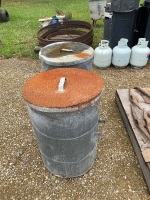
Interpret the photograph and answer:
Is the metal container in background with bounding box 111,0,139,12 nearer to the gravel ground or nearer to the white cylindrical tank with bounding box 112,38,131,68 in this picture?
the white cylindrical tank with bounding box 112,38,131,68

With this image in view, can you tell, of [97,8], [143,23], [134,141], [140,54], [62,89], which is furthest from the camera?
[97,8]

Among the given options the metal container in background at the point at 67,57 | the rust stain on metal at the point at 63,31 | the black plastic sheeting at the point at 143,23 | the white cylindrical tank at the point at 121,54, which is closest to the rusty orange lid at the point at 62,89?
the metal container in background at the point at 67,57

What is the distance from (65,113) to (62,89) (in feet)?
0.85

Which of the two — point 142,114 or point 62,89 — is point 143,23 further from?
point 62,89

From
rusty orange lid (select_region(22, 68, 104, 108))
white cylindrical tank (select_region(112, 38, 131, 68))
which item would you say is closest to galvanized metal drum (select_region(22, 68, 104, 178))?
rusty orange lid (select_region(22, 68, 104, 108))

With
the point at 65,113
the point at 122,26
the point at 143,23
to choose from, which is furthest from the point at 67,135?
the point at 143,23

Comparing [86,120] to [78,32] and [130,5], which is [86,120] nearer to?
[130,5]

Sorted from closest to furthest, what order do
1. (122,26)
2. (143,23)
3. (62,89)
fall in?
(62,89), (122,26), (143,23)

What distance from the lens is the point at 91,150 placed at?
215cm

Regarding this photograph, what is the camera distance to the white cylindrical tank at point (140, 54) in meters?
4.30

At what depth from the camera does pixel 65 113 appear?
1.60 metres

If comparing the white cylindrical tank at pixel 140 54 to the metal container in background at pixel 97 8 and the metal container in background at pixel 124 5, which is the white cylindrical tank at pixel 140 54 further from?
the metal container in background at pixel 97 8

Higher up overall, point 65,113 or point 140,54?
point 65,113

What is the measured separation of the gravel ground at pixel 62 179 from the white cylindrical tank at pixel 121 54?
1340 mm
